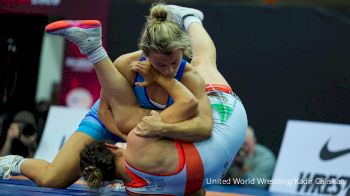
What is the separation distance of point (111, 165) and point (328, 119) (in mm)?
2642

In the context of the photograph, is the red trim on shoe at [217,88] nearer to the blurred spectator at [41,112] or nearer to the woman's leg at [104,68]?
the woman's leg at [104,68]

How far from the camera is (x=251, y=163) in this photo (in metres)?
5.48

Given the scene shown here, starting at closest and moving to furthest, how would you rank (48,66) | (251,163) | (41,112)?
(251,163) → (41,112) → (48,66)

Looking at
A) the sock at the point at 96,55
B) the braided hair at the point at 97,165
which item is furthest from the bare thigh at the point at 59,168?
the sock at the point at 96,55

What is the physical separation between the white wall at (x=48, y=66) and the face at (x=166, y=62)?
332cm

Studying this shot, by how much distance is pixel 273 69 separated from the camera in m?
5.67

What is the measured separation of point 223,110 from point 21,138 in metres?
2.94

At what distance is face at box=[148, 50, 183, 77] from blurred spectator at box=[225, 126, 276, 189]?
7.68ft

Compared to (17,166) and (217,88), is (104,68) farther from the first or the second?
(17,166)

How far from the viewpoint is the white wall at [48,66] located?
21.0 ft

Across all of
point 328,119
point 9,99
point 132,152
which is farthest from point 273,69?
point 132,152

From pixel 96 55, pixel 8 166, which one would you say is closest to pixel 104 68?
pixel 96 55

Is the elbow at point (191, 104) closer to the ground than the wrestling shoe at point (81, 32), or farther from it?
closer to the ground

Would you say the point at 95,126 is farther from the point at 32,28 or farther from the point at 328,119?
the point at 32,28
